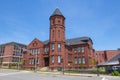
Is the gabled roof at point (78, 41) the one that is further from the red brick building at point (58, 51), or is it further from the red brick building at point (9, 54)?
the red brick building at point (9, 54)

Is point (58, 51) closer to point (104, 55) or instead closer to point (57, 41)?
point (57, 41)

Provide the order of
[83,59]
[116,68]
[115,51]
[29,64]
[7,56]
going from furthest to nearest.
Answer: [7,56] → [115,51] → [29,64] → [83,59] → [116,68]

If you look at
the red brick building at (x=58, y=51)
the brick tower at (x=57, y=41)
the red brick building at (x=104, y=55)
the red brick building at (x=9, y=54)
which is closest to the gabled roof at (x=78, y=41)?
the red brick building at (x=58, y=51)

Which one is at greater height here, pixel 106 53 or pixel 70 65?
pixel 106 53

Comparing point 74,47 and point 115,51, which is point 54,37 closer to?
point 74,47

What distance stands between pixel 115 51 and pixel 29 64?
37342 millimetres

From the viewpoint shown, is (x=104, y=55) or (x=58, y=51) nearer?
(x=58, y=51)

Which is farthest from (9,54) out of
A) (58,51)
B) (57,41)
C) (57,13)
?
(57,13)

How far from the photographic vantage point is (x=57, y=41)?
165 feet

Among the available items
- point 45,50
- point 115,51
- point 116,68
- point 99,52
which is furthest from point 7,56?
point 116,68

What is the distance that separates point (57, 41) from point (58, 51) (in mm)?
2957

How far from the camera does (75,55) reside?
5588 cm

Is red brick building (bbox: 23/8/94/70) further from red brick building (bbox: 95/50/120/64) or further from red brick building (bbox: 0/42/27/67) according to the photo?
red brick building (bbox: 0/42/27/67)

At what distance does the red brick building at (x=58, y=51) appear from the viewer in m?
50.3
